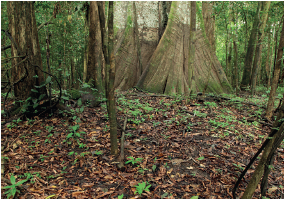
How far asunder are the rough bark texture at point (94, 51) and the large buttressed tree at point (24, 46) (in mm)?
1528

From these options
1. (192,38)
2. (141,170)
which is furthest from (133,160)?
(192,38)

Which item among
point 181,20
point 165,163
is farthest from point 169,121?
point 181,20

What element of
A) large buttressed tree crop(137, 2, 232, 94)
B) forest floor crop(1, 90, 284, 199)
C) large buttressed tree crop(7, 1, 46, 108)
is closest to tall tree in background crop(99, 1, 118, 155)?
forest floor crop(1, 90, 284, 199)

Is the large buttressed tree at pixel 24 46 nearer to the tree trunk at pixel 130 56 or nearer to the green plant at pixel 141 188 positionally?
the green plant at pixel 141 188

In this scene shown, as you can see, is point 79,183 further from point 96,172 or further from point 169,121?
point 169,121

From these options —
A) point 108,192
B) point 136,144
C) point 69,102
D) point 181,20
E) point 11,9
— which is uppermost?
point 181,20

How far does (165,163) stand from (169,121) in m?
1.72

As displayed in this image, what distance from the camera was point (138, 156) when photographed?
360 centimetres

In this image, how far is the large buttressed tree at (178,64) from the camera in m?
7.70

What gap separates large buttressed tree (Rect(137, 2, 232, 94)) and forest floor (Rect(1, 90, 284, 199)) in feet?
7.87

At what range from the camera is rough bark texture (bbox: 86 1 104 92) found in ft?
18.4

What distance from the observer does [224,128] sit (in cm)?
487

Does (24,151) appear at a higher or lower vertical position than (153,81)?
lower

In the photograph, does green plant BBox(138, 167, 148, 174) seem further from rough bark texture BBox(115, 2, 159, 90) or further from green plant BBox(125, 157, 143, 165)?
rough bark texture BBox(115, 2, 159, 90)
